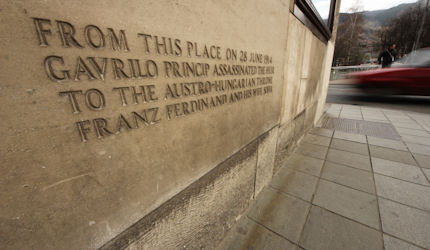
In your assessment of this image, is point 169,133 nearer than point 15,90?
No

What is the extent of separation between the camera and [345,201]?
7.06 feet

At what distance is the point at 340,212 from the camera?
1989 millimetres

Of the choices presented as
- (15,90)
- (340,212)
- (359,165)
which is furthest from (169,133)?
(359,165)

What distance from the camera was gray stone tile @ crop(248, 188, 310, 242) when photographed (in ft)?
5.96

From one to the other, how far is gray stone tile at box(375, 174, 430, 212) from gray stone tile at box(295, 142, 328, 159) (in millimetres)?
916

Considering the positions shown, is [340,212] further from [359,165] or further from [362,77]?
[362,77]

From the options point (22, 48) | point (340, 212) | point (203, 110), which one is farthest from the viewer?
point (340, 212)

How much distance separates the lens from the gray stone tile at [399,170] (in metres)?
2.54

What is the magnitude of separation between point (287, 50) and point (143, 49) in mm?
2010

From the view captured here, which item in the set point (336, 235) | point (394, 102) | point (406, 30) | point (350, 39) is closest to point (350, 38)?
point (350, 39)

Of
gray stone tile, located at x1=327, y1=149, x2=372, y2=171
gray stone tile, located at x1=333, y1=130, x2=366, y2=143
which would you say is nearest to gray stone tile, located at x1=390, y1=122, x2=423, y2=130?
gray stone tile, located at x1=333, y1=130, x2=366, y2=143

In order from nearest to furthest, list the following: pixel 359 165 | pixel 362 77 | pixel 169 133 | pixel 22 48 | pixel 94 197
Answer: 1. pixel 22 48
2. pixel 94 197
3. pixel 169 133
4. pixel 359 165
5. pixel 362 77

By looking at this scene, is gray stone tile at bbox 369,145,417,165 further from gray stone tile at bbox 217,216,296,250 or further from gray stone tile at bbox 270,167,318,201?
gray stone tile at bbox 217,216,296,250

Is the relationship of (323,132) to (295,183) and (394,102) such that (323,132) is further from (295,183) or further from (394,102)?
(394,102)
